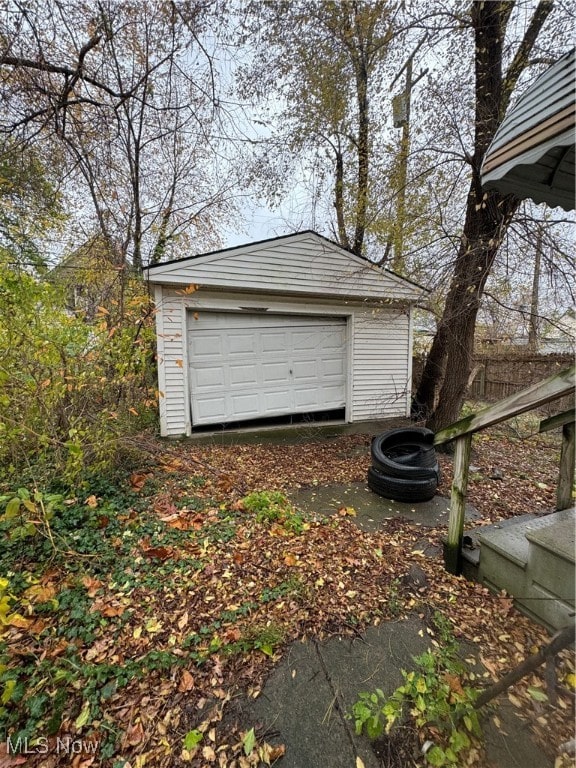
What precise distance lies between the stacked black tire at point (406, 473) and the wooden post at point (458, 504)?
983 mm

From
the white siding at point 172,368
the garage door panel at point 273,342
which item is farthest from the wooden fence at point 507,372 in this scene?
the white siding at point 172,368

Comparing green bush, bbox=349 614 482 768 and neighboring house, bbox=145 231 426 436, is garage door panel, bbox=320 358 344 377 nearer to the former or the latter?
neighboring house, bbox=145 231 426 436

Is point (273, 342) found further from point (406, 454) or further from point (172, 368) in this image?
point (406, 454)

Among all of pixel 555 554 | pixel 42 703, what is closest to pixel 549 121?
pixel 555 554

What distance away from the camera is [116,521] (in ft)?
8.98

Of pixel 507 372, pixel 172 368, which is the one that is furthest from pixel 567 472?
pixel 507 372

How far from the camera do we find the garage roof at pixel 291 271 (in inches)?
201

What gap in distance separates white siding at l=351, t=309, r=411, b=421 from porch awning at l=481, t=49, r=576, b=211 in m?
4.51

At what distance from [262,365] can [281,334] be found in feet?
2.38

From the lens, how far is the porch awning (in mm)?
1488

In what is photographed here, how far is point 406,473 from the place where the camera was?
3.48m

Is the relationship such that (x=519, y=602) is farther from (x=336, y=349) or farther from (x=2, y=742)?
(x=336, y=349)

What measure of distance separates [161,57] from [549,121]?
5701 millimetres

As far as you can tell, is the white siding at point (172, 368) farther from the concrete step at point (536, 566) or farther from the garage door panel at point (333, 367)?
the concrete step at point (536, 566)
